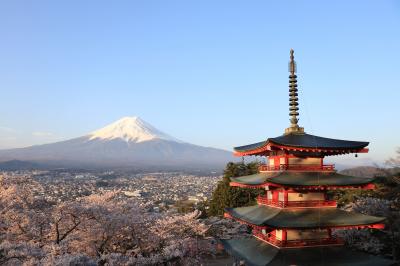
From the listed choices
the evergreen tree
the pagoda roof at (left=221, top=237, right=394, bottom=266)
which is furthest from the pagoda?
the evergreen tree

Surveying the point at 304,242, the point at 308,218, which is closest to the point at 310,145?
the point at 308,218

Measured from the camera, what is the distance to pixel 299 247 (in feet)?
51.9

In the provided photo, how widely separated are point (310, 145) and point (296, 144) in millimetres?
556

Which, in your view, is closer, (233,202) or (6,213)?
(6,213)

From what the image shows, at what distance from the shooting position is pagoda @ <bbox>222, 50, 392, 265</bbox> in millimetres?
15367

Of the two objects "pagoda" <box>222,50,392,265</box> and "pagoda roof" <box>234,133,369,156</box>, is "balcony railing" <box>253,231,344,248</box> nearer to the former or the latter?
"pagoda" <box>222,50,392,265</box>

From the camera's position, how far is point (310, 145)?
15977mm

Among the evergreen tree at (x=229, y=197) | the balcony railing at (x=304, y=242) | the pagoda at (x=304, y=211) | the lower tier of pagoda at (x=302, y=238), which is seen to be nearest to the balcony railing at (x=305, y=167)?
the pagoda at (x=304, y=211)

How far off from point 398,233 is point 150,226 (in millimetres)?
13727

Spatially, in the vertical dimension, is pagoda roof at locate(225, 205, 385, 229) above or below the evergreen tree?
above

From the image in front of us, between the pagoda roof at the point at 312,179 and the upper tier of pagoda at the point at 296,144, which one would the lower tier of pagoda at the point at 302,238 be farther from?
the upper tier of pagoda at the point at 296,144

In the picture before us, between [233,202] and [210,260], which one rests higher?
[233,202]

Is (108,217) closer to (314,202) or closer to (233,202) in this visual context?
(314,202)

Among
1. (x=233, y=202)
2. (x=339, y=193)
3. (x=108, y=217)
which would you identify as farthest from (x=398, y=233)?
(x=233, y=202)
